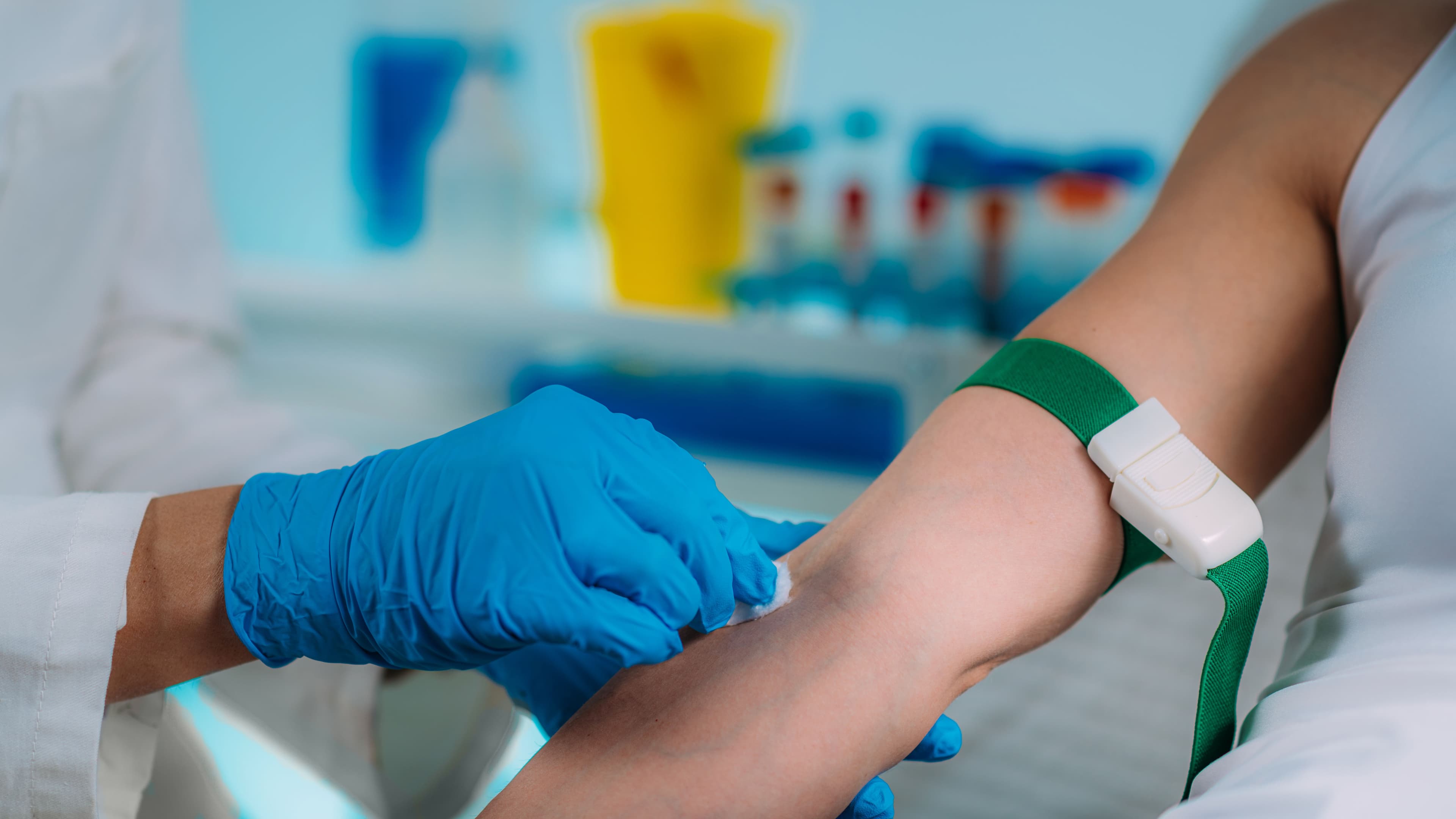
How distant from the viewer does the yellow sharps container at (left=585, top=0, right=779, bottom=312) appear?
1.67 m

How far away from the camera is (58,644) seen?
63cm

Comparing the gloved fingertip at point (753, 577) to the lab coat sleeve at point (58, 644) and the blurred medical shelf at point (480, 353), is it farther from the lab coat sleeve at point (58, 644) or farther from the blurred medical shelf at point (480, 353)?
the blurred medical shelf at point (480, 353)

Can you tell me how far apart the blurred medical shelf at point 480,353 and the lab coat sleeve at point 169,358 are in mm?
502

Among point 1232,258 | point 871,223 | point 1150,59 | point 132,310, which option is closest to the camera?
point 1232,258

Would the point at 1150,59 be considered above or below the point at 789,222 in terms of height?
above

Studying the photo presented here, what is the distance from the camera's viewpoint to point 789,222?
67.4 inches

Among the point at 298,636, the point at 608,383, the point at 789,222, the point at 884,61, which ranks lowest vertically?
the point at 608,383

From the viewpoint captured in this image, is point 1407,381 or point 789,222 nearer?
point 1407,381

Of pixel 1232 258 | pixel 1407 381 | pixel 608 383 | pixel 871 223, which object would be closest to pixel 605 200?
pixel 608 383

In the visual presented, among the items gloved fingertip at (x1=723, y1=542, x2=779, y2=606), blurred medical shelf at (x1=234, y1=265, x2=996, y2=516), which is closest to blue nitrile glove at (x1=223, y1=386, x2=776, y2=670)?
gloved fingertip at (x1=723, y1=542, x2=779, y2=606)

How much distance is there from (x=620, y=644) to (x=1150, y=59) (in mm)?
1507

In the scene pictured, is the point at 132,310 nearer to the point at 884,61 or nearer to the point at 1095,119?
the point at 884,61

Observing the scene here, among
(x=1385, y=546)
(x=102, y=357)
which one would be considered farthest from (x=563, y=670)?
(x=102, y=357)

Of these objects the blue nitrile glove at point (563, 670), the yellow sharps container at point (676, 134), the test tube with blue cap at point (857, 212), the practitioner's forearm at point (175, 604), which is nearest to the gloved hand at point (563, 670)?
the blue nitrile glove at point (563, 670)
